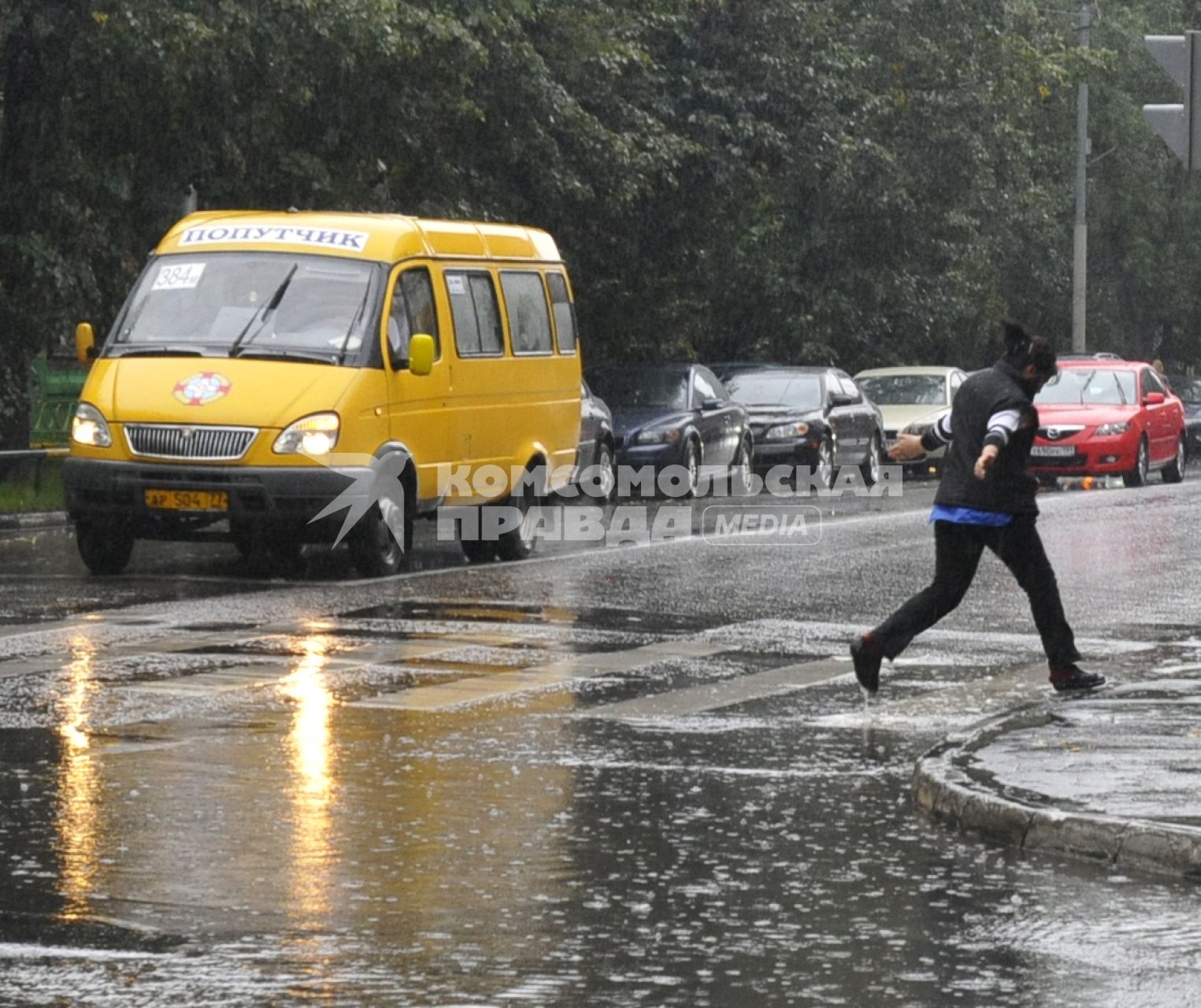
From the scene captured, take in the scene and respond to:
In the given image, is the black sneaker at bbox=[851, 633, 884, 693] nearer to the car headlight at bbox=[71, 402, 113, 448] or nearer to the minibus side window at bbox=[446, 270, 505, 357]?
the car headlight at bbox=[71, 402, 113, 448]

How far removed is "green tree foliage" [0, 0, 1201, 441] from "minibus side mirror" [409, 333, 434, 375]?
23.2 feet

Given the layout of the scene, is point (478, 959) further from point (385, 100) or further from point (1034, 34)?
point (1034, 34)

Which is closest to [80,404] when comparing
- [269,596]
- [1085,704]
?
[269,596]

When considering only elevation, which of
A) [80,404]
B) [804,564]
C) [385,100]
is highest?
[385,100]

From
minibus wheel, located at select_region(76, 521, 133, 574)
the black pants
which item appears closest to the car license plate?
minibus wheel, located at select_region(76, 521, 133, 574)

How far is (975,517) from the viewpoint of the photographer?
11.7m

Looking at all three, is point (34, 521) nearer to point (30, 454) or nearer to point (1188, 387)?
point (30, 454)

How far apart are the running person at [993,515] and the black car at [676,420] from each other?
56.0 feet

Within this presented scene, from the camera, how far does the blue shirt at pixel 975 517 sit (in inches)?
460

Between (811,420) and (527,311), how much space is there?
1309 cm

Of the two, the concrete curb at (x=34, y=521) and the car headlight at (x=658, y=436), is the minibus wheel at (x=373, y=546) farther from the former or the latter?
the car headlight at (x=658, y=436)

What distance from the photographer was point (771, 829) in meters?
8.32

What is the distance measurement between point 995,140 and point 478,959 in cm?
3919

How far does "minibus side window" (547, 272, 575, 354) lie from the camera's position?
20625 mm
